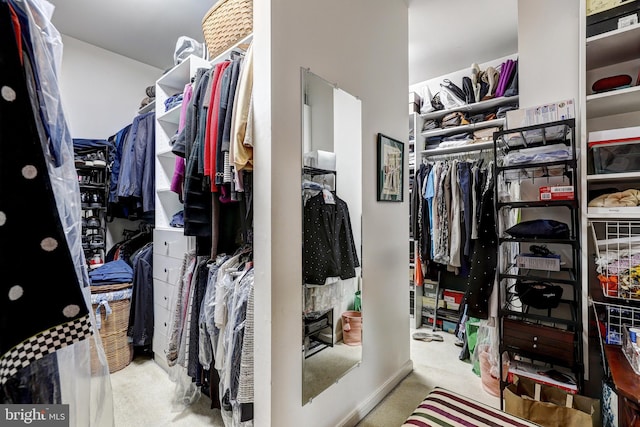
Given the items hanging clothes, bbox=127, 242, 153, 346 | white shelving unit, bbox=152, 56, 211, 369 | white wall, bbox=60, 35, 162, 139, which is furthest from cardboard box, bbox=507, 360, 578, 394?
white wall, bbox=60, 35, 162, 139

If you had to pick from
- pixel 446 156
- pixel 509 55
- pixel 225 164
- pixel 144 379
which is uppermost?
pixel 509 55

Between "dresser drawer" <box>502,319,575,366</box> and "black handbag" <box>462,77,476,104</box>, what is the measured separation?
2199 mm

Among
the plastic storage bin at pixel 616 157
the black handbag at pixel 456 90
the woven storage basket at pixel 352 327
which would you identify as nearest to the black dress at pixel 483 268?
the plastic storage bin at pixel 616 157

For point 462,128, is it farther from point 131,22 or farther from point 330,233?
point 131,22

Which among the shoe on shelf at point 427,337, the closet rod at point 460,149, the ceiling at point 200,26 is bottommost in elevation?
the shoe on shelf at point 427,337

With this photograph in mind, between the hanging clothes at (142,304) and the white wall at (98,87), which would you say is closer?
the hanging clothes at (142,304)

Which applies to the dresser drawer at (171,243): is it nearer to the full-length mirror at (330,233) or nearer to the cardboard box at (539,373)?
the full-length mirror at (330,233)

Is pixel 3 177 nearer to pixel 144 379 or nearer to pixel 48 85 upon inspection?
pixel 48 85

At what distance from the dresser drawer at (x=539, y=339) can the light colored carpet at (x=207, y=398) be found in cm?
57

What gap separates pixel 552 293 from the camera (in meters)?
1.67

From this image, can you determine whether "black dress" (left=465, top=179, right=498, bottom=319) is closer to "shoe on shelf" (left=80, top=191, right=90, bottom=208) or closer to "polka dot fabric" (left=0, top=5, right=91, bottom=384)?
"polka dot fabric" (left=0, top=5, right=91, bottom=384)

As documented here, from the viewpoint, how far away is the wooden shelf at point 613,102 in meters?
1.49

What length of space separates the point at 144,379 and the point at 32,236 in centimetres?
206

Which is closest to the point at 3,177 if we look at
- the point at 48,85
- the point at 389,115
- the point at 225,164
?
the point at 48,85
